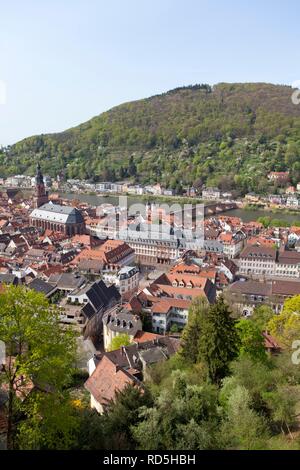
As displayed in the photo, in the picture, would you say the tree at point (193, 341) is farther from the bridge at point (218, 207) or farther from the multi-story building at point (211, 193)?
the multi-story building at point (211, 193)

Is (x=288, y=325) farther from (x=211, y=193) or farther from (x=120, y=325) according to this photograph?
(x=211, y=193)

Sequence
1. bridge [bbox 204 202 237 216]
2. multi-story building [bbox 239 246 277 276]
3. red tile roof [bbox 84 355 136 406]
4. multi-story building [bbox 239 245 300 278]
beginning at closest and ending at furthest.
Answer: red tile roof [bbox 84 355 136 406], multi-story building [bbox 239 245 300 278], multi-story building [bbox 239 246 277 276], bridge [bbox 204 202 237 216]

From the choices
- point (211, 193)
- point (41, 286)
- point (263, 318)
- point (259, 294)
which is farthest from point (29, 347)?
point (211, 193)

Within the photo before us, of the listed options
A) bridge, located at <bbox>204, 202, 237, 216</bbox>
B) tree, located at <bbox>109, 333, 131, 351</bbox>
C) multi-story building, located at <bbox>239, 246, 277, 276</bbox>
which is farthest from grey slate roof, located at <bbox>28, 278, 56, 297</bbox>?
bridge, located at <bbox>204, 202, 237, 216</bbox>

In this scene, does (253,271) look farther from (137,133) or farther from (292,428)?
(137,133)

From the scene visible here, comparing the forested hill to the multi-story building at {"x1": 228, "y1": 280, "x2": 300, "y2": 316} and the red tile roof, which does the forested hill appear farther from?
the red tile roof

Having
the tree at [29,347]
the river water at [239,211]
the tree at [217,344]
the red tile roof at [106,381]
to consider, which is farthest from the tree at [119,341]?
the river water at [239,211]
